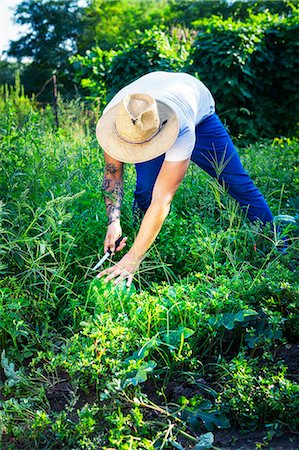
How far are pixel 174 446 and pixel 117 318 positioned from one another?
61cm

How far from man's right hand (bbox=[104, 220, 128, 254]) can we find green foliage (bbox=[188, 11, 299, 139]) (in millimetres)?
4975

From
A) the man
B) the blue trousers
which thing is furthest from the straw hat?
the blue trousers

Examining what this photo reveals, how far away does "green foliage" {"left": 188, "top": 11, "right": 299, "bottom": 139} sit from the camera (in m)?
7.61

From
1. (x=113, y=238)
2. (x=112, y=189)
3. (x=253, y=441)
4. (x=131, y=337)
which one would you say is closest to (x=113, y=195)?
(x=112, y=189)

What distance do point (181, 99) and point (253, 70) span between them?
5234 mm

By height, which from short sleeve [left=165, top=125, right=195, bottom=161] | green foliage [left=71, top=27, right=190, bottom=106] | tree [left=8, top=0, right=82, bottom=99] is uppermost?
short sleeve [left=165, top=125, right=195, bottom=161]

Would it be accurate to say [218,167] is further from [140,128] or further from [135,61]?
[135,61]

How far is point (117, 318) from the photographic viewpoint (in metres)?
2.40

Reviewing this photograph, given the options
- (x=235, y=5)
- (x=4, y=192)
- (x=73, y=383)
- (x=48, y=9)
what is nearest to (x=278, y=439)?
(x=73, y=383)

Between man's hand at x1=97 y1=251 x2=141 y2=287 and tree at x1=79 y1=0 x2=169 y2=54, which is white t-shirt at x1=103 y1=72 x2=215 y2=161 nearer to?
man's hand at x1=97 y1=251 x2=141 y2=287

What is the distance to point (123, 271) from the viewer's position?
2596 mm

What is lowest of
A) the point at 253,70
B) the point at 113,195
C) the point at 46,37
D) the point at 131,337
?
the point at 46,37

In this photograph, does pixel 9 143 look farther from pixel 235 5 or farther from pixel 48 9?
pixel 48 9

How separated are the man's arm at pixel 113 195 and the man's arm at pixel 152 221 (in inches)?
11.8
